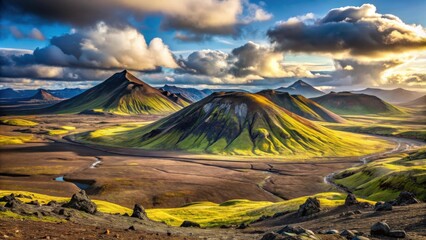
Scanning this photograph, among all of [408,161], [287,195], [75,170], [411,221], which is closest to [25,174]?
[75,170]

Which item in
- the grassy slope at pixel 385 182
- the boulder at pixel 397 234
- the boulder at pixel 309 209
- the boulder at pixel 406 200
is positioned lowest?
the grassy slope at pixel 385 182

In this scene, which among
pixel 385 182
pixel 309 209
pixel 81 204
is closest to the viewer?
pixel 81 204

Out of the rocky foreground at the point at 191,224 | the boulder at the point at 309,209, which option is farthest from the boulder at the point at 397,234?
→ the boulder at the point at 309,209

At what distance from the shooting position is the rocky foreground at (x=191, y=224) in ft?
108

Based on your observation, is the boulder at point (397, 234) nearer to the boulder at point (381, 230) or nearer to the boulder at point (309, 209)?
the boulder at point (381, 230)

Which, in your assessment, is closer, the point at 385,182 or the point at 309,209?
the point at 309,209

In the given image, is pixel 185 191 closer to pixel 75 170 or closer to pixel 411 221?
pixel 75 170

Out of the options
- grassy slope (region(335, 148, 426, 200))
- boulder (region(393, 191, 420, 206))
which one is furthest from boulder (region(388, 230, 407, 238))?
grassy slope (region(335, 148, 426, 200))

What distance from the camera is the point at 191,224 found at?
6756 centimetres

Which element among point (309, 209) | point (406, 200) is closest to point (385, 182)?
point (406, 200)

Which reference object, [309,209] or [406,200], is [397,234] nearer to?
[309,209]

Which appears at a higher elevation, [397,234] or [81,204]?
[397,234]

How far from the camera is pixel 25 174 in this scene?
168 meters

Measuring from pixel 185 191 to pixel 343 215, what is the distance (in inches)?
3741
